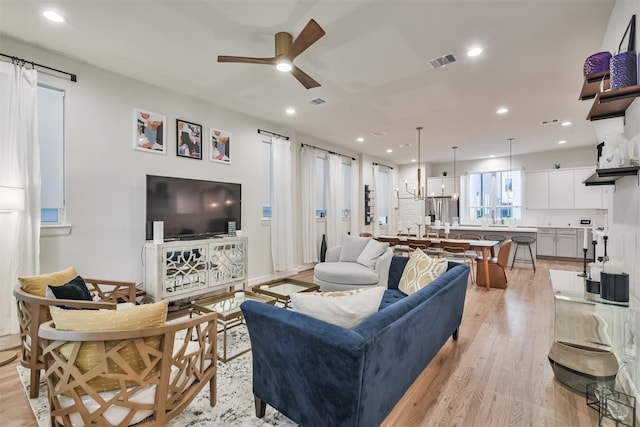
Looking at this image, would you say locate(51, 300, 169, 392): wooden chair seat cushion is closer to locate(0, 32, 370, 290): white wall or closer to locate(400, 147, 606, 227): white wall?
locate(0, 32, 370, 290): white wall

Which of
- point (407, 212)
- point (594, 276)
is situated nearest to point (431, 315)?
point (594, 276)

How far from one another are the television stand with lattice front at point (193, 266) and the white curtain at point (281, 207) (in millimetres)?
983

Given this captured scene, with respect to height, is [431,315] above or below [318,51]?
below

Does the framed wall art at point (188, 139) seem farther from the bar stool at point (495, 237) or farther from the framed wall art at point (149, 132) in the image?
the bar stool at point (495, 237)

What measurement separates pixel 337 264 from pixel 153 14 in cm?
346

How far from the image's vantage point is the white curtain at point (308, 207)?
6051 millimetres

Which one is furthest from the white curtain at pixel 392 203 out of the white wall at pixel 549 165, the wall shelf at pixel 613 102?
the wall shelf at pixel 613 102

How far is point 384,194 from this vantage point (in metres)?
9.35

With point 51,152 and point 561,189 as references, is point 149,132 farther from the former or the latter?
point 561,189

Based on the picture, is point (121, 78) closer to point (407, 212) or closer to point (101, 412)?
point (101, 412)

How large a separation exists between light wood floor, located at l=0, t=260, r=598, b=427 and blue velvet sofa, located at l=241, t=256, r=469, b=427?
0.30 metres

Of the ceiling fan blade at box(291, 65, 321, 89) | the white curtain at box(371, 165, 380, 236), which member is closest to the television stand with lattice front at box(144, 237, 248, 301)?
the ceiling fan blade at box(291, 65, 321, 89)

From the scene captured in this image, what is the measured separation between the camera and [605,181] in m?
2.30

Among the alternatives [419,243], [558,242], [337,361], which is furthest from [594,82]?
[558,242]
